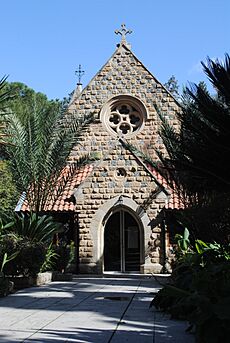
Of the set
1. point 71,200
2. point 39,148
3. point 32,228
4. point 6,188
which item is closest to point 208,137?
point 32,228

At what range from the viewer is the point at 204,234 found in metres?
12.8

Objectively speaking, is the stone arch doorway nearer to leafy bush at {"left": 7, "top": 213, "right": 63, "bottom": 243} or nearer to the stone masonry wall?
the stone masonry wall

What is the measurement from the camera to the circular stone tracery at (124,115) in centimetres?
2084

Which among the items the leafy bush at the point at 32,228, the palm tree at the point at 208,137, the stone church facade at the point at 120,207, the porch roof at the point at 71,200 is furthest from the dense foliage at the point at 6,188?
the palm tree at the point at 208,137

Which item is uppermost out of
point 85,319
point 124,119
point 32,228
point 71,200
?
point 124,119

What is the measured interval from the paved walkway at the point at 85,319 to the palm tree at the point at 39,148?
452 centimetres

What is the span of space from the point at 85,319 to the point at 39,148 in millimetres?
8547

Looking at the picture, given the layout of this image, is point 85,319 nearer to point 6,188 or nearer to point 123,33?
point 6,188

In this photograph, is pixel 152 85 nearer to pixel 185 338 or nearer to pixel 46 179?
pixel 46 179

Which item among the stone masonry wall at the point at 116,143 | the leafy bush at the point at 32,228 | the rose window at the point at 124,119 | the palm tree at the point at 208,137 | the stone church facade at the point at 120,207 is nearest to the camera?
the palm tree at the point at 208,137

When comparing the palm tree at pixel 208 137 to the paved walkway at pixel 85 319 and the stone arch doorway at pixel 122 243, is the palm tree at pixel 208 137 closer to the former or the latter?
the paved walkway at pixel 85 319

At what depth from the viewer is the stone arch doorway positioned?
18719 mm

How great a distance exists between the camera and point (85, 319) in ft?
23.9

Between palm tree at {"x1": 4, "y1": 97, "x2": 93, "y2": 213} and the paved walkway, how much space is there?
4.52m
